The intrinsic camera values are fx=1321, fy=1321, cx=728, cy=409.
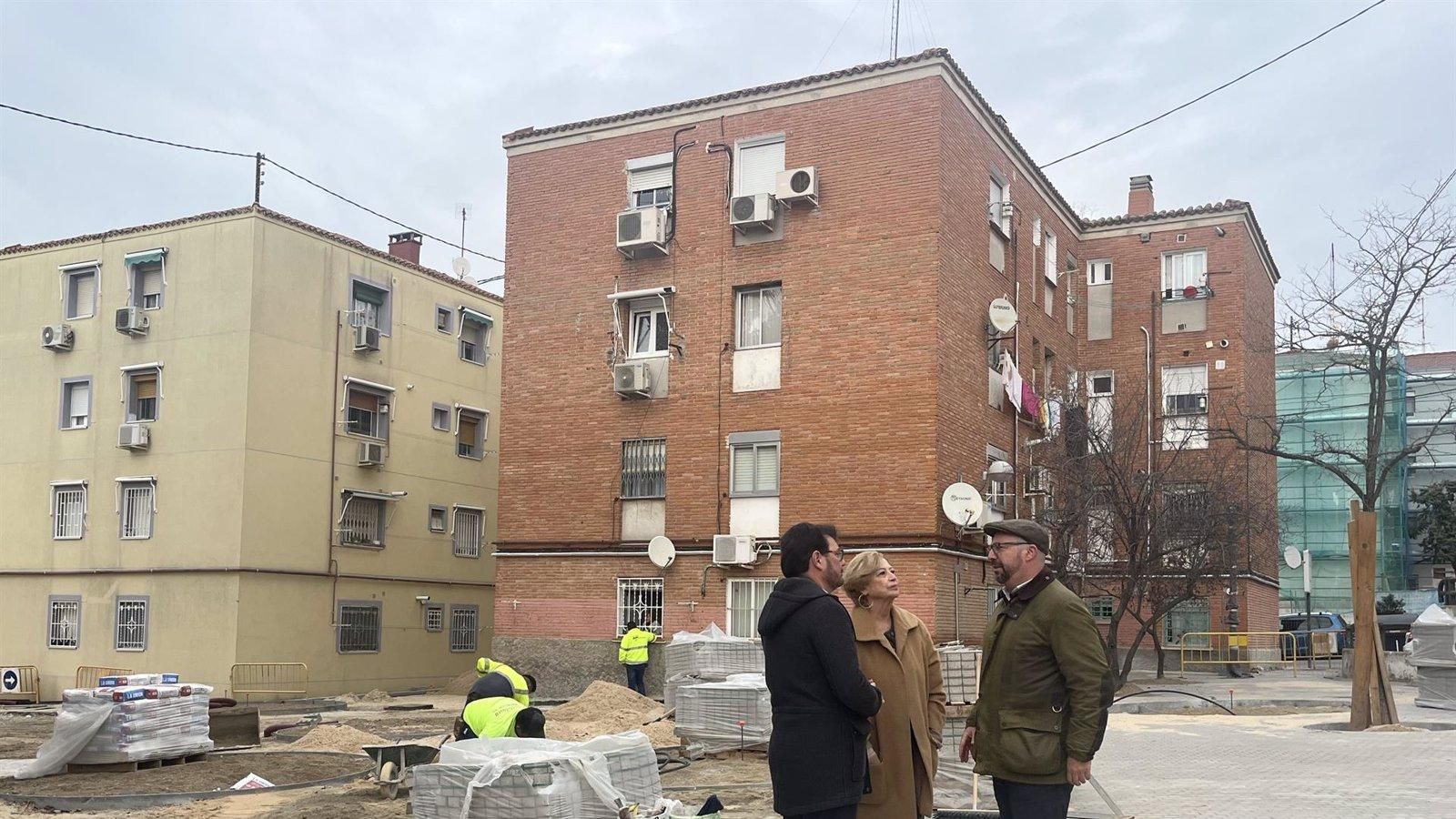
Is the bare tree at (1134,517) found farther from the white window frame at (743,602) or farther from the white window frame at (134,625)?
the white window frame at (134,625)

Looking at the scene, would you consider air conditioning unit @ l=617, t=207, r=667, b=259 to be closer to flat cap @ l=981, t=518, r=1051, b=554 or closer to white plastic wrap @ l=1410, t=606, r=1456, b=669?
white plastic wrap @ l=1410, t=606, r=1456, b=669

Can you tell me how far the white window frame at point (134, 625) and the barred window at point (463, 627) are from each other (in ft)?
26.4

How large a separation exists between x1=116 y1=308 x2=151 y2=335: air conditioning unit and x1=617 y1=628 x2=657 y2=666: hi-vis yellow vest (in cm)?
1626

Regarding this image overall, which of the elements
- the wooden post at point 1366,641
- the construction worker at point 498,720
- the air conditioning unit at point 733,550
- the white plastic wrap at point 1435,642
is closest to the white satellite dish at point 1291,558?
the white plastic wrap at point 1435,642

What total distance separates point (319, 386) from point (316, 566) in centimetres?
445

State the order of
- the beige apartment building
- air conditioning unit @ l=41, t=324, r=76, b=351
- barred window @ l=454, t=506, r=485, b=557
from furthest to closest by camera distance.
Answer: barred window @ l=454, t=506, r=485, b=557 < air conditioning unit @ l=41, t=324, r=76, b=351 < the beige apartment building

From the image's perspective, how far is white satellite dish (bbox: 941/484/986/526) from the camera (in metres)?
23.7

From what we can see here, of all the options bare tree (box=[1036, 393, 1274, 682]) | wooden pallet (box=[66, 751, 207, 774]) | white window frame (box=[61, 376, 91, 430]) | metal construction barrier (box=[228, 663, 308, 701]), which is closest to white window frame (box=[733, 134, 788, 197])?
bare tree (box=[1036, 393, 1274, 682])

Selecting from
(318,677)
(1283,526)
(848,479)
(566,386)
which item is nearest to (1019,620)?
(848,479)

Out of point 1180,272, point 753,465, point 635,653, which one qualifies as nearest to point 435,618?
point 635,653

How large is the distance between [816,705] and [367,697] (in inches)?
1085

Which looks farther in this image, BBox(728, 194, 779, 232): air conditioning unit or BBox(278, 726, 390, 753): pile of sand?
BBox(728, 194, 779, 232): air conditioning unit

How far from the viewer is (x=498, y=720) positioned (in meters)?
9.55

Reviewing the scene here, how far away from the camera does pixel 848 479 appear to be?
2492 cm
